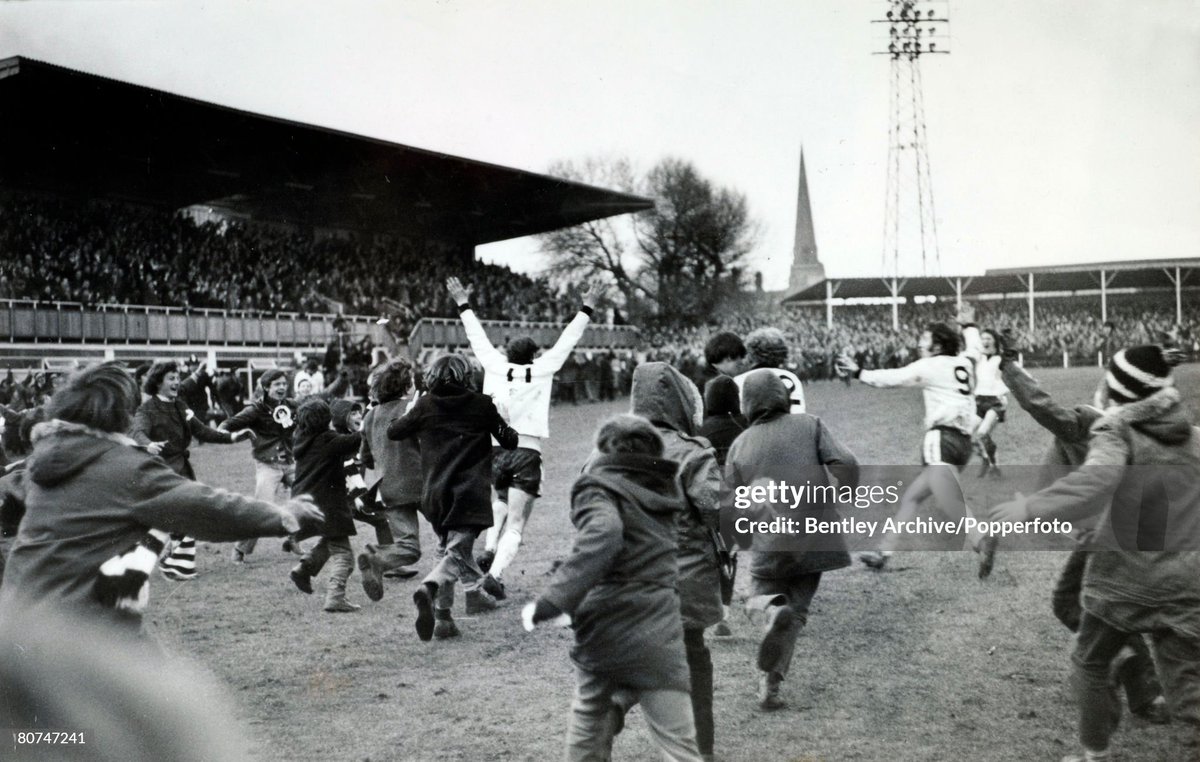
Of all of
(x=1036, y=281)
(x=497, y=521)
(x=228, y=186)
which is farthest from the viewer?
(x=228, y=186)

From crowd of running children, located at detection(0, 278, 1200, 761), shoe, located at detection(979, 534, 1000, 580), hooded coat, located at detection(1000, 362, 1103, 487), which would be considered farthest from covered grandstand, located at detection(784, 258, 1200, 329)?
crowd of running children, located at detection(0, 278, 1200, 761)

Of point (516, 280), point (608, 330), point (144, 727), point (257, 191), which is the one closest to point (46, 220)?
point (257, 191)

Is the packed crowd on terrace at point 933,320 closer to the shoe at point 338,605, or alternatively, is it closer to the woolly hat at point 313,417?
the woolly hat at point 313,417

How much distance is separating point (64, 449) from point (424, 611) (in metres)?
2.06

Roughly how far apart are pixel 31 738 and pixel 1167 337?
20.9 feet

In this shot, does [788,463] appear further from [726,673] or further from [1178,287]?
[1178,287]

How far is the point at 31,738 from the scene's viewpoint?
3.83m

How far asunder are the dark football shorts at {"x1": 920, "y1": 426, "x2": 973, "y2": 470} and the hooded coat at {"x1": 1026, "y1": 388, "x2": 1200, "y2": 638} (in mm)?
2842

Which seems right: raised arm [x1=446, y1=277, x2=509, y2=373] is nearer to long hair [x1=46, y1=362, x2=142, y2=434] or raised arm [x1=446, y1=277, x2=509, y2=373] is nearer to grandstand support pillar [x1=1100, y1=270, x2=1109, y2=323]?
long hair [x1=46, y1=362, x2=142, y2=434]

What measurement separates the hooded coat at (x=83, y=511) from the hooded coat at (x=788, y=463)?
2148 millimetres

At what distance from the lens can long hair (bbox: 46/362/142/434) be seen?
2994mm

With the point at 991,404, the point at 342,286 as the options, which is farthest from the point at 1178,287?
the point at 342,286

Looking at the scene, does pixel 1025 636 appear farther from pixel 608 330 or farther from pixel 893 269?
pixel 608 330

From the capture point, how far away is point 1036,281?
8.34 meters
